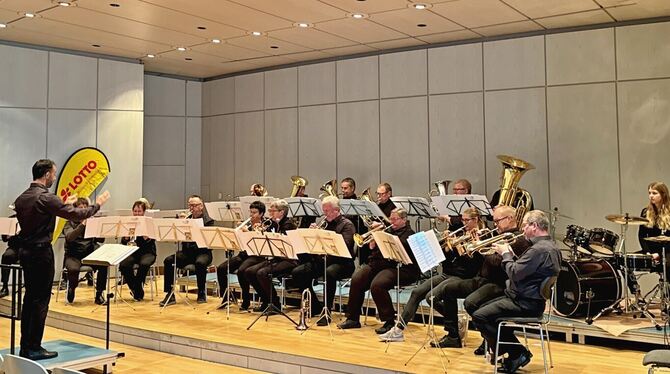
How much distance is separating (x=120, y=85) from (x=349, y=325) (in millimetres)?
6232

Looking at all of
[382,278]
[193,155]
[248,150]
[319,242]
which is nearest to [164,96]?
[193,155]

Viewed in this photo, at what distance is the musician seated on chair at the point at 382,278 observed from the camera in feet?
20.6

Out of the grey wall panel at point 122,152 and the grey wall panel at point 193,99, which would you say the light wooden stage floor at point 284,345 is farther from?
the grey wall panel at point 193,99

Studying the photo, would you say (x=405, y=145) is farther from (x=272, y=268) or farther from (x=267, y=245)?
(x=267, y=245)

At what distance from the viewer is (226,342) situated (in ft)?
19.5

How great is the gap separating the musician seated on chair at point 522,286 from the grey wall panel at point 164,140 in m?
8.16

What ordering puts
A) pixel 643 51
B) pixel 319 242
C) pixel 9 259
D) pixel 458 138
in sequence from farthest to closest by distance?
pixel 458 138 → pixel 9 259 → pixel 643 51 → pixel 319 242

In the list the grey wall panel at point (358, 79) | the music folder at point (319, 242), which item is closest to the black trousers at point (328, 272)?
the music folder at point (319, 242)

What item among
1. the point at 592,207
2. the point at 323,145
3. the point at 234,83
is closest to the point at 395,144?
the point at 323,145

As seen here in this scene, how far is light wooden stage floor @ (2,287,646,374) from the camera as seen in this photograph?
5230mm

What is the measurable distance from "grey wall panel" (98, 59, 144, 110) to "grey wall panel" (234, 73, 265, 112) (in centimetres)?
183

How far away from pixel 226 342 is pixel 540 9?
5300mm

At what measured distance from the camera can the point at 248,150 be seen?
11.6 metres

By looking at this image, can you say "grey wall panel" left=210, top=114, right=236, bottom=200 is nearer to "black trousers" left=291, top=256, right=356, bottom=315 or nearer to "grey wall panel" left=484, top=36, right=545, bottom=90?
"grey wall panel" left=484, top=36, right=545, bottom=90
